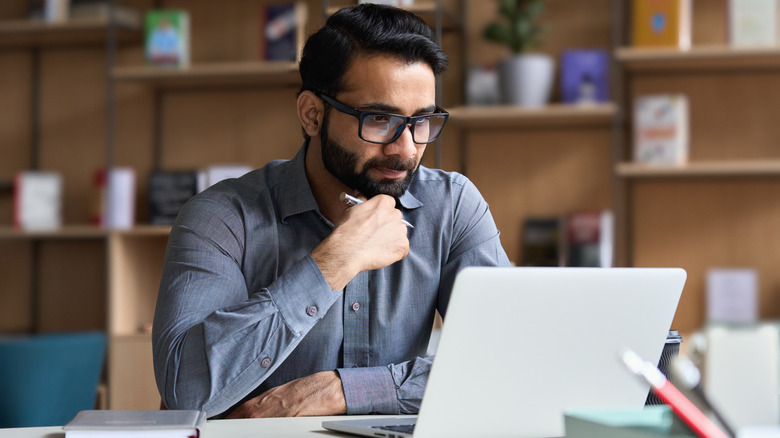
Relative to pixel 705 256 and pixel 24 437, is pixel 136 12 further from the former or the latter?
pixel 24 437

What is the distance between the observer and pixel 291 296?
1.30 meters

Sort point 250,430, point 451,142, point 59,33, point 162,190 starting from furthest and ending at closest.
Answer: point 59,33 < point 162,190 < point 451,142 < point 250,430

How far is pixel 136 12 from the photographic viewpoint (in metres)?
3.43

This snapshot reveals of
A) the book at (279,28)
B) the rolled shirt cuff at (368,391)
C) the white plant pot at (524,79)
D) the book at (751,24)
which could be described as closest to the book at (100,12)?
the book at (279,28)

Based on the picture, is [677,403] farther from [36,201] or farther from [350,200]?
[36,201]

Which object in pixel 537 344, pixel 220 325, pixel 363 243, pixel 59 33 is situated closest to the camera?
pixel 537 344

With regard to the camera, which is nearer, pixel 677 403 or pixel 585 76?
pixel 677 403

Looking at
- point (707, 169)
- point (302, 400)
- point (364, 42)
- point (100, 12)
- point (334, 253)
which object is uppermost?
point (100, 12)

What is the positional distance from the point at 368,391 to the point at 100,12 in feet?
8.31

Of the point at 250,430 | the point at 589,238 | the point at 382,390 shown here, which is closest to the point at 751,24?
the point at 589,238

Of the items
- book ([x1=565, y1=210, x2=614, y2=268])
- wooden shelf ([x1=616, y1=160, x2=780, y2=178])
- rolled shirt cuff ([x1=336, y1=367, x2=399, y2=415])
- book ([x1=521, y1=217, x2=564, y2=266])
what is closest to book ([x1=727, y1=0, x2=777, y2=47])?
wooden shelf ([x1=616, y1=160, x2=780, y2=178])

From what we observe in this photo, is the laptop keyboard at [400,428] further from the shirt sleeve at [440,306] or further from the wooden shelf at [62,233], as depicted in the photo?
the wooden shelf at [62,233]

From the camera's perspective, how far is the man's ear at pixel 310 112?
1637mm

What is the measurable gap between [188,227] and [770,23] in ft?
7.28
